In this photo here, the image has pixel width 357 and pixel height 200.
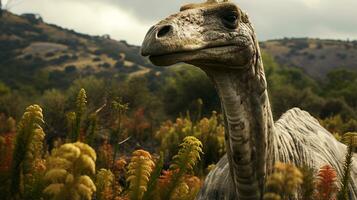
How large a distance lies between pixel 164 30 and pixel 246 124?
83 cm

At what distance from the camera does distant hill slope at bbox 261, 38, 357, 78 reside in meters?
85.6

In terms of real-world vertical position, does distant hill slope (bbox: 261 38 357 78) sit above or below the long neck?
below

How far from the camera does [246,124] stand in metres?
3.21

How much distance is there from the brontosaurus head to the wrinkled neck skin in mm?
86

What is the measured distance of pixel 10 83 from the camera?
49.3 meters

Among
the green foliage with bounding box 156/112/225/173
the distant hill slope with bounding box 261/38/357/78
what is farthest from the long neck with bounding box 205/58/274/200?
the distant hill slope with bounding box 261/38/357/78

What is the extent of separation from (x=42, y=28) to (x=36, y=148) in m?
104

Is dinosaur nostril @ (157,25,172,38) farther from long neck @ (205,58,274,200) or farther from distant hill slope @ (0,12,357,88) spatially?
distant hill slope @ (0,12,357,88)

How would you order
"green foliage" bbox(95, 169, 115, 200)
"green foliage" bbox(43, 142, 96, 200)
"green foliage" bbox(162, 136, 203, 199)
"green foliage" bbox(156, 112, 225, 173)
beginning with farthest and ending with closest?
"green foliage" bbox(156, 112, 225, 173) → "green foliage" bbox(95, 169, 115, 200) → "green foliage" bbox(162, 136, 203, 199) → "green foliage" bbox(43, 142, 96, 200)

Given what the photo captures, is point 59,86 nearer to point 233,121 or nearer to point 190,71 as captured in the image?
point 190,71

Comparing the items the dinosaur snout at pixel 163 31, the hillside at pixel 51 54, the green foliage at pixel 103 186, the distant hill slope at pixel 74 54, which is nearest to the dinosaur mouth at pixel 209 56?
the dinosaur snout at pixel 163 31

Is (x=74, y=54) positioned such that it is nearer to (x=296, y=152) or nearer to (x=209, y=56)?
(x=296, y=152)

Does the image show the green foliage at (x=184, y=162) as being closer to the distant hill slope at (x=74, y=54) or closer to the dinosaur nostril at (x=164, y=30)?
the dinosaur nostril at (x=164, y=30)

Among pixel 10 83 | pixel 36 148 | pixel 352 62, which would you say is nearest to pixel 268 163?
pixel 36 148
